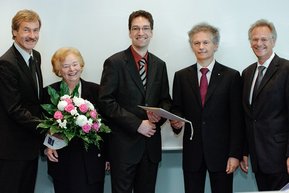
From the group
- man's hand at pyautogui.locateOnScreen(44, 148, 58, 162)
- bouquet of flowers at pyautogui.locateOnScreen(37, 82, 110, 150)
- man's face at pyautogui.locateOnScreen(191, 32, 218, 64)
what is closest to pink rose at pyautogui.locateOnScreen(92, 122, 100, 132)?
bouquet of flowers at pyautogui.locateOnScreen(37, 82, 110, 150)

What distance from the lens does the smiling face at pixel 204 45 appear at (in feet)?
10.1

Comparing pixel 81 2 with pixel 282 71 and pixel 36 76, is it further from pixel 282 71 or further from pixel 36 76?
pixel 282 71

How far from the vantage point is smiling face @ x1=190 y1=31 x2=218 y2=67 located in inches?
121

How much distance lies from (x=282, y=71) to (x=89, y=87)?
1.43m

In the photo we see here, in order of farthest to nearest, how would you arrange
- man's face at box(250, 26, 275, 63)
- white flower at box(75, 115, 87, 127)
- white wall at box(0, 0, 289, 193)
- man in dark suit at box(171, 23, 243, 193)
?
white wall at box(0, 0, 289, 193) < man in dark suit at box(171, 23, 243, 193) < man's face at box(250, 26, 275, 63) < white flower at box(75, 115, 87, 127)

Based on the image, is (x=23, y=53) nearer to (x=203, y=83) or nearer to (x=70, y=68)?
(x=70, y=68)

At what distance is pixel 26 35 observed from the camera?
115 inches

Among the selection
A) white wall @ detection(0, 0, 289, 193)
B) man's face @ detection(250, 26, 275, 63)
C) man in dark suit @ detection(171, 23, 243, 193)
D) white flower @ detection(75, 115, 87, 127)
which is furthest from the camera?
white wall @ detection(0, 0, 289, 193)

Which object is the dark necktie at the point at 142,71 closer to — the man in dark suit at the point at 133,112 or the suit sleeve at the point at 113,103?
the man in dark suit at the point at 133,112

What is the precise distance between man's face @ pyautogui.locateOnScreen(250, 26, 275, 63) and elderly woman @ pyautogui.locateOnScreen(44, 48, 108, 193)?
1.28m

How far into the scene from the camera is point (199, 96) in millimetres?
3064

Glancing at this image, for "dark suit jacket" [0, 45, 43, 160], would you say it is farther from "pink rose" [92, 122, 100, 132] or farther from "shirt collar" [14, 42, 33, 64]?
"pink rose" [92, 122, 100, 132]

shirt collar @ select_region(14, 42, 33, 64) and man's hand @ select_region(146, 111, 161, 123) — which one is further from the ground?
shirt collar @ select_region(14, 42, 33, 64)

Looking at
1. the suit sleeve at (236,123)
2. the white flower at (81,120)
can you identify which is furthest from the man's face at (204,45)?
the white flower at (81,120)
